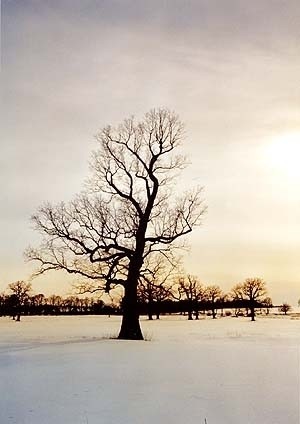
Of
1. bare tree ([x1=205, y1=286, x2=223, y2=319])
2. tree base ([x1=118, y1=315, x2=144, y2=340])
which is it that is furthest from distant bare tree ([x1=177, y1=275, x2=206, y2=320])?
tree base ([x1=118, y1=315, x2=144, y2=340])

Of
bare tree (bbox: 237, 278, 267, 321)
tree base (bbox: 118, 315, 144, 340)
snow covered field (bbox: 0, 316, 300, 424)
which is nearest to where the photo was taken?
snow covered field (bbox: 0, 316, 300, 424)

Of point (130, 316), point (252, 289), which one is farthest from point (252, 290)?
point (130, 316)

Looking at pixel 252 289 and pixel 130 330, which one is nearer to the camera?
pixel 130 330

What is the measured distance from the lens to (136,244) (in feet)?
50.5

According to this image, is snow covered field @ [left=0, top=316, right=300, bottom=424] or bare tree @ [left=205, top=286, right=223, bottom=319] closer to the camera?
snow covered field @ [left=0, top=316, right=300, bottom=424]

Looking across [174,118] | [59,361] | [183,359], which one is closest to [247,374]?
[183,359]

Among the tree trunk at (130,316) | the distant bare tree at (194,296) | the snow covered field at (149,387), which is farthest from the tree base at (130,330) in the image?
the distant bare tree at (194,296)

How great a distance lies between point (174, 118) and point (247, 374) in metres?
9.11

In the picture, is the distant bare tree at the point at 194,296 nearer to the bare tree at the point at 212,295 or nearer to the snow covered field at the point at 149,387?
the bare tree at the point at 212,295

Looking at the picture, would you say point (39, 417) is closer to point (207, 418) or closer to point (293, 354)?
point (207, 418)

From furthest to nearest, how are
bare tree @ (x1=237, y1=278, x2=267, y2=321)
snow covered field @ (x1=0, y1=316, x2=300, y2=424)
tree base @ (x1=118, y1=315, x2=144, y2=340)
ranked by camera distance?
bare tree @ (x1=237, y1=278, x2=267, y2=321) → tree base @ (x1=118, y1=315, x2=144, y2=340) → snow covered field @ (x1=0, y1=316, x2=300, y2=424)

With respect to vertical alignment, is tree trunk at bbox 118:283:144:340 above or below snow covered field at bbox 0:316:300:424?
above

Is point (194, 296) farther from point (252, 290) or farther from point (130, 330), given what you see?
point (130, 330)

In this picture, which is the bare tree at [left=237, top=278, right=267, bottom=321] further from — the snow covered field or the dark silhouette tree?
the snow covered field
